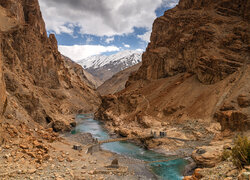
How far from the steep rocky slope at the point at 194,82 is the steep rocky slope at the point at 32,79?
558 inches

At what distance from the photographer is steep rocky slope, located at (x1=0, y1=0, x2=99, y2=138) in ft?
103

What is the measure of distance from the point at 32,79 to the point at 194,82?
3866 centimetres

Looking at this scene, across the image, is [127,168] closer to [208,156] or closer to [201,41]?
[208,156]

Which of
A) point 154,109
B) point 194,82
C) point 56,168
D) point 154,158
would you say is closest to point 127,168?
point 154,158

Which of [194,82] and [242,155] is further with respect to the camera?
[194,82]

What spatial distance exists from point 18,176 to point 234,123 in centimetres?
2011

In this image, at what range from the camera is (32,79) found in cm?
5309

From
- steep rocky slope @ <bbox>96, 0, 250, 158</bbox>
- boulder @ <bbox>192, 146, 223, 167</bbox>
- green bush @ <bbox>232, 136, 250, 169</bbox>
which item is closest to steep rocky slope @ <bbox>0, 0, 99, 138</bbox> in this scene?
steep rocky slope @ <bbox>96, 0, 250, 158</bbox>

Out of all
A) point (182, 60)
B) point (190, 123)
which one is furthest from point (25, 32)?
point (190, 123)

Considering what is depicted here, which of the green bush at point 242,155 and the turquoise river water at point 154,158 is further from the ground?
the green bush at point 242,155

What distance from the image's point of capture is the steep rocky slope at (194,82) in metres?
30.8

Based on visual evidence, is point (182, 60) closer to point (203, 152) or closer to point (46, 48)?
point (203, 152)

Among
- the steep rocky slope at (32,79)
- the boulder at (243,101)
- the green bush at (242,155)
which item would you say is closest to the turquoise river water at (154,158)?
the boulder at (243,101)

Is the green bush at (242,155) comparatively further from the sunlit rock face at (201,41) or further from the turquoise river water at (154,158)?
the sunlit rock face at (201,41)
